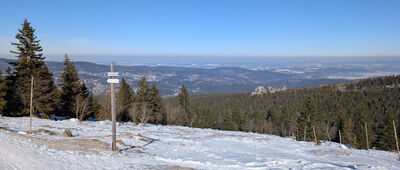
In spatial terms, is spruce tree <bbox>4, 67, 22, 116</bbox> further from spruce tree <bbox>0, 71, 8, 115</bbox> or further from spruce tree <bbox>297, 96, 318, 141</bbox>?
spruce tree <bbox>297, 96, 318, 141</bbox>

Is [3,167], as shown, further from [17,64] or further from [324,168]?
[17,64]

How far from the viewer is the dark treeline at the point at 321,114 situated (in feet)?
182

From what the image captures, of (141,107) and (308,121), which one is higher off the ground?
(141,107)

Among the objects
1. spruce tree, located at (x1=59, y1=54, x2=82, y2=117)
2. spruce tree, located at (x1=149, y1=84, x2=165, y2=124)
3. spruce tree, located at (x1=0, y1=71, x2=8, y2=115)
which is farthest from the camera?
spruce tree, located at (x1=149, y1=84, x2=165, y2=124)

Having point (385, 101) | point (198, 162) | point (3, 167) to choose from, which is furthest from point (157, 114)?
point (385, 101)

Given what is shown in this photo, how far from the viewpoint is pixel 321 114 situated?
80625mm

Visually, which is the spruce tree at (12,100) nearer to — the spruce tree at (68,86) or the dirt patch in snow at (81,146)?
the spruce tree at (68,86)

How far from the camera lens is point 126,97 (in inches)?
2274

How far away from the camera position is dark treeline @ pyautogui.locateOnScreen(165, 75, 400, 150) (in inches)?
2188

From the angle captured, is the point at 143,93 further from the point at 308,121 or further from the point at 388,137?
the point at 388,137

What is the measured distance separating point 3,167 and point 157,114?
1760 inches

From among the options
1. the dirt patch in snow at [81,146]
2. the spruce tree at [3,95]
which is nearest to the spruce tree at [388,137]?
the dirt patch in snow at [81,146]

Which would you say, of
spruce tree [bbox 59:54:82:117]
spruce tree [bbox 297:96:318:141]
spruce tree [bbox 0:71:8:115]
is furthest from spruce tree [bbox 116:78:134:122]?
spruce tree [bbox 297:96:318:141]

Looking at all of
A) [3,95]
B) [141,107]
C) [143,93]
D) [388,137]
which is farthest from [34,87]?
[388,137]
